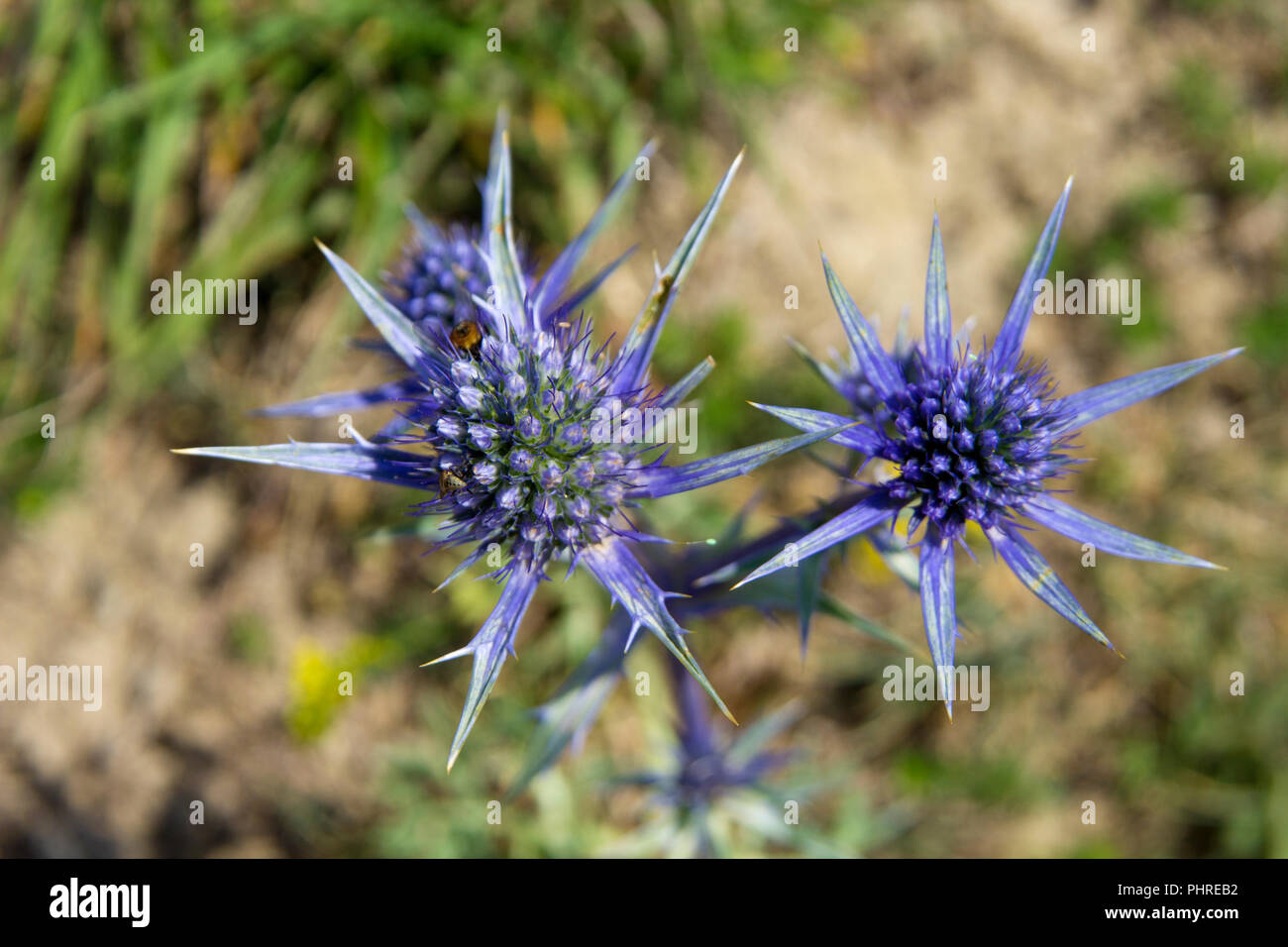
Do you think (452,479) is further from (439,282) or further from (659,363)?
(659,363)

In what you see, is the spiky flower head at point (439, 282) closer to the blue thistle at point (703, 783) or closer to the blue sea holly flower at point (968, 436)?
the blue sea holly flower at point (968, 436)

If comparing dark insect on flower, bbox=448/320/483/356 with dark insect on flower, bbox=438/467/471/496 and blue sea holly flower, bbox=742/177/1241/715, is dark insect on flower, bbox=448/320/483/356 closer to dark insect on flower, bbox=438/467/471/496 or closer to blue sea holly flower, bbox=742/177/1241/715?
dark insect on flower, bbox=438/467/471/496

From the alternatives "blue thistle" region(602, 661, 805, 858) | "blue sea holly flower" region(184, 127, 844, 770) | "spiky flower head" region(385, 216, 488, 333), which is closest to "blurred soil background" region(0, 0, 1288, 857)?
"blue thistle" region(602, 661, 805, 858)

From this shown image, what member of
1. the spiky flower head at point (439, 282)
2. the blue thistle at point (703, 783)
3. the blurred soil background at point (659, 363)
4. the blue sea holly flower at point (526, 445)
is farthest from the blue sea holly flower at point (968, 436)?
the blurred soil background at point (659, 363)

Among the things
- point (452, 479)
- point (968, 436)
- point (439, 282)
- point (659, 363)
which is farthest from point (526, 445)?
point (659, 363)

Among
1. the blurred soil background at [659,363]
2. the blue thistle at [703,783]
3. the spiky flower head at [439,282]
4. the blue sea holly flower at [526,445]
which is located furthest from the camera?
the blurred soil background at [659,363]

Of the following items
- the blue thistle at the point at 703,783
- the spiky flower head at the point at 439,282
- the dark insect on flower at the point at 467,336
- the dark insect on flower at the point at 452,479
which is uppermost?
the spiky flower head at the point at 439,282

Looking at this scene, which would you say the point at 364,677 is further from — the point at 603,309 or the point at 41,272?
the point at 41,272

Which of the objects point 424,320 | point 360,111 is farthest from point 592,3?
point 424,320
